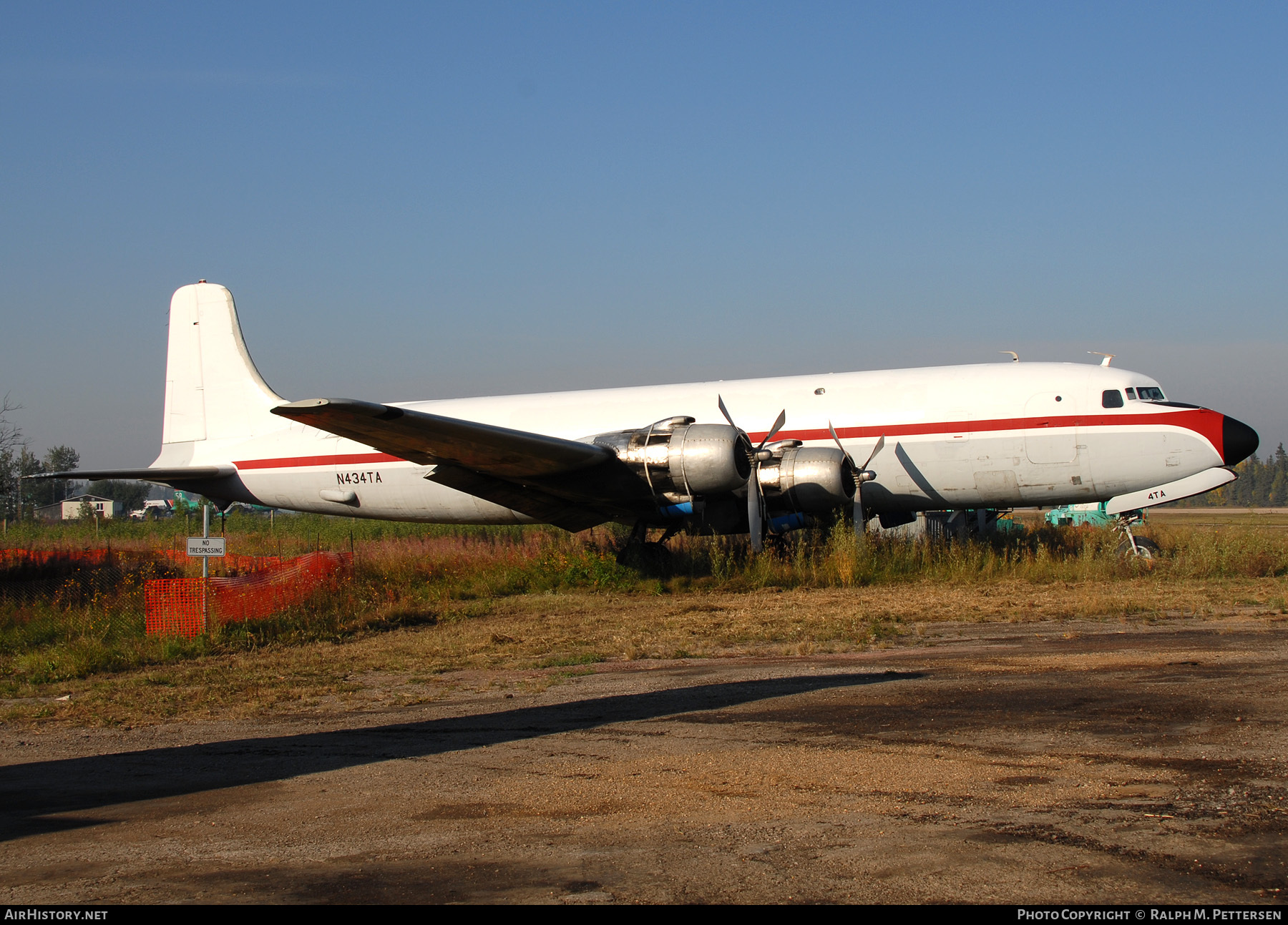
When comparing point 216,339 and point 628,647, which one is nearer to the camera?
point 628,647

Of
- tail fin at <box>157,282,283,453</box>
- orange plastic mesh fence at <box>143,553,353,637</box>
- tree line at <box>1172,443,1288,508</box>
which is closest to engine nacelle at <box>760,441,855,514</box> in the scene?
orange plastic mesh fence at <box>143,553,353,637</box>

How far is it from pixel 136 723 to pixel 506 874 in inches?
192

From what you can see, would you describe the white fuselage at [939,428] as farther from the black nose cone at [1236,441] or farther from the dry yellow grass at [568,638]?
the dry yellow grass at [568,638]

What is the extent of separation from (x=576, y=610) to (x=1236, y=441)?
9.87 m

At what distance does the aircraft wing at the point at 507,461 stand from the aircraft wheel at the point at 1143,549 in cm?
804

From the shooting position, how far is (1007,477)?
15398 mm

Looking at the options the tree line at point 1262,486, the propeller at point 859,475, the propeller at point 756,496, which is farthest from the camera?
the tree line at point 1262,486

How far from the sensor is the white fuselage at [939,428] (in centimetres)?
1494

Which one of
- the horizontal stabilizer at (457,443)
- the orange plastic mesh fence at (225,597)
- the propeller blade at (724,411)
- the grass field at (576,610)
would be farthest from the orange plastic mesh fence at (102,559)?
the propeller blade at (724,411)

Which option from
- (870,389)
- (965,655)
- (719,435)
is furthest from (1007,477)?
(965,655)

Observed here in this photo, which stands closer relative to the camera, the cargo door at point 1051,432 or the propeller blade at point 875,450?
the cargo door at point 1051,432

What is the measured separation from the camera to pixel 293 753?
19.9 feet

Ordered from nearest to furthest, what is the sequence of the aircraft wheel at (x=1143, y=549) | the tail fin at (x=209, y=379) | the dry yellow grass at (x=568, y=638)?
the dry yellow grass at (x=568, y=638) → the aircraft wheel at (x=1143, y=549) → the tail fin at (x=209, y=379)

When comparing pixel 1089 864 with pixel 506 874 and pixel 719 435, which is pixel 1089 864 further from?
pixel 719 435
